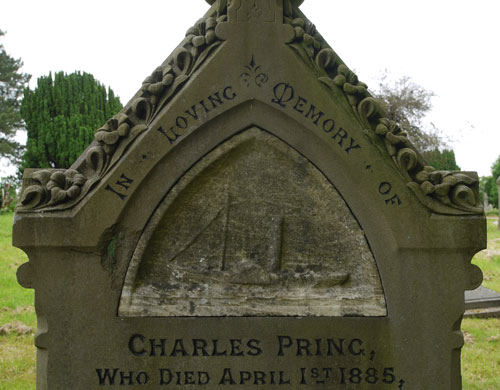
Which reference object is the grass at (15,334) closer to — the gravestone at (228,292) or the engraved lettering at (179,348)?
the gravestone at (228,292)

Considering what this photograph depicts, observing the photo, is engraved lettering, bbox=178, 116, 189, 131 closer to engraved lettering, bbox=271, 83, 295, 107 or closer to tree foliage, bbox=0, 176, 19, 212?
engraved lettering, bbox=271, 83, 295, 107

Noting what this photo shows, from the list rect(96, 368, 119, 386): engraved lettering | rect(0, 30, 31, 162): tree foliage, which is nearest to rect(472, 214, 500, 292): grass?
rect(96, 368, 119, 386): engraved lettering

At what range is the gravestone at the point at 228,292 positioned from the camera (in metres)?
2.98

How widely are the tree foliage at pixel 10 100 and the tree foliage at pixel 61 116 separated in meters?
12.7

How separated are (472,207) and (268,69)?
1556mm

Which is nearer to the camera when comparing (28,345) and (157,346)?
(157,346)

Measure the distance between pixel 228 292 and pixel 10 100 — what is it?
3503 centimetres

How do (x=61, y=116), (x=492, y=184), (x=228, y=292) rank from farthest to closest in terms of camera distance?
(x=492, y=184)
(x=61, y=116)
(x=228, y=292)

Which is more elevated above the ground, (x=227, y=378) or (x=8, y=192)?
(x=8, y=192)

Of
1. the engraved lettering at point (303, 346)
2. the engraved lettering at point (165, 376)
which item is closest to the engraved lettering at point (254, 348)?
the engraved lettering at point (303, 346)

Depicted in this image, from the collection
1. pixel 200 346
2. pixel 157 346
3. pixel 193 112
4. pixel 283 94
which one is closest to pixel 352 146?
pixel 283 94

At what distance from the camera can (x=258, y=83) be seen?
3010 mm

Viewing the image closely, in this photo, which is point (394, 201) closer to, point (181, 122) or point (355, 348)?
point (355, 348)

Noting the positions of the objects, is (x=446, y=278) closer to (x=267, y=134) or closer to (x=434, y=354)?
(x=434, y=354)
